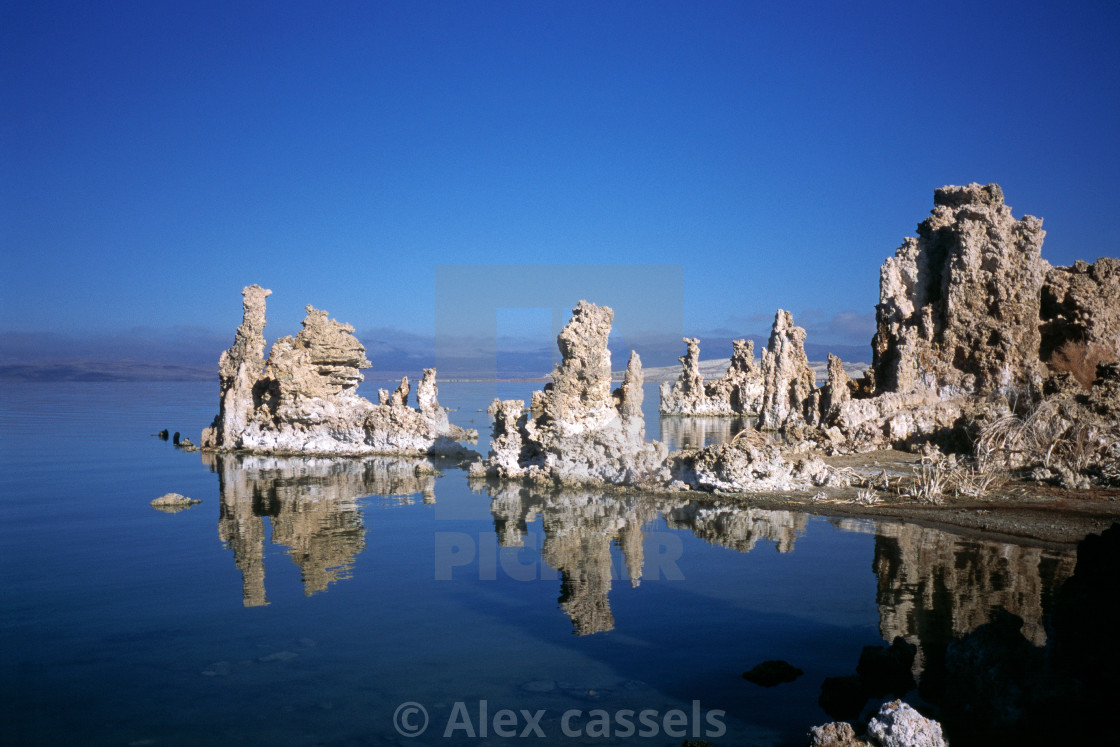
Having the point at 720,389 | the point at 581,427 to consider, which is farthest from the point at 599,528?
the point at 720,389

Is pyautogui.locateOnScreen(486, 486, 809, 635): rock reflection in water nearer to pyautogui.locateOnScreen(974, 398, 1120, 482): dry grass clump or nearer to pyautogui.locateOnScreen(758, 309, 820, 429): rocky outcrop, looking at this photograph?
pyautogui.locateOnScreen(974, 398, 1120, 482): dry grass clump

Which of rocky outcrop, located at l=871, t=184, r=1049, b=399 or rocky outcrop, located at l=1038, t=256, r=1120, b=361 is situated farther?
rocky outcrop, located at l=871, t=184, r=1049, b=399

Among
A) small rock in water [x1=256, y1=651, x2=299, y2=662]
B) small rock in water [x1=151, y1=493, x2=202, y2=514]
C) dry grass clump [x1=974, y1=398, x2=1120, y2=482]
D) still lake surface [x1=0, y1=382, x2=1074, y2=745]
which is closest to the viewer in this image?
still lake surface [x1=0, y1=382, x2=1074, y2=745]

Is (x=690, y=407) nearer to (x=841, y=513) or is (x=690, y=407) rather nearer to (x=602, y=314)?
(x=602, y=314)

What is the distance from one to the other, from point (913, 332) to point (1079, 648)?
19618 millimetres

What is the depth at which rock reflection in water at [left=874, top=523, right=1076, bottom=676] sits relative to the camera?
29.6ft

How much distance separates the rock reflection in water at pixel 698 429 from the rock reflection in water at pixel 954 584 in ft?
46.8

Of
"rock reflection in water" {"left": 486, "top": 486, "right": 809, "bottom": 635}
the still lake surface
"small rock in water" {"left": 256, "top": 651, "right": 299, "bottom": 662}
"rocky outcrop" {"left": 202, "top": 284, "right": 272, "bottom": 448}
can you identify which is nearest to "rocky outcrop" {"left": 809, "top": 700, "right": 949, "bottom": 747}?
the still lake surface

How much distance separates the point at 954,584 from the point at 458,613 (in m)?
6.98

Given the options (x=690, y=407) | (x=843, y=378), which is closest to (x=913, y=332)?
(x=843, y=378)

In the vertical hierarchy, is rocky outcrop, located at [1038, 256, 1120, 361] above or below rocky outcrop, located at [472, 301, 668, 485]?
above

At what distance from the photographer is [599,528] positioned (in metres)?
15.5

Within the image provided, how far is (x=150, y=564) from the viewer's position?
12852 mm

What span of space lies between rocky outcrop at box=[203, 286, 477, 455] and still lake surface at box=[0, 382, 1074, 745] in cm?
Result: 875
